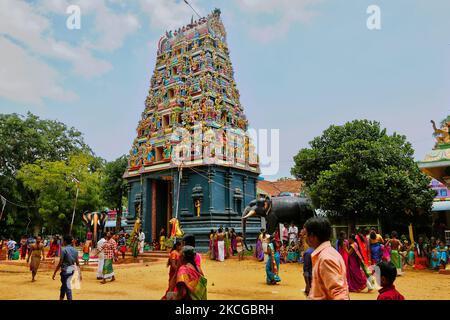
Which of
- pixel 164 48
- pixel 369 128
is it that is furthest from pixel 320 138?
pixel 164 48

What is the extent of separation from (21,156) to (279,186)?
27.3 metres

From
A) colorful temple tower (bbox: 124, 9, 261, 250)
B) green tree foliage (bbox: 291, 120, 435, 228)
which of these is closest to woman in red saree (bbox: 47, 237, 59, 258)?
colorful temple tower (bbox: 124, 9, 261, 250)

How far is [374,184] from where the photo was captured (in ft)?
53.6

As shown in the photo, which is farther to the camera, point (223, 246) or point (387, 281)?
point (223, 246)

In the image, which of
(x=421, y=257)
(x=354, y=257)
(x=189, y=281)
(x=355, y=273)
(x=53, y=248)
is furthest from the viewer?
(x=53, y=248)

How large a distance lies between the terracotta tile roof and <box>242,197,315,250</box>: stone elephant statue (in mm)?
19439

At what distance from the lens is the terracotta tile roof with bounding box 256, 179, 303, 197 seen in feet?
130

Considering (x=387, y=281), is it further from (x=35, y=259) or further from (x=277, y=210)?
(x=277, y=210)

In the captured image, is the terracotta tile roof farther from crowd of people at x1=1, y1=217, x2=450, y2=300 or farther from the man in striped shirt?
the man in striped shirt

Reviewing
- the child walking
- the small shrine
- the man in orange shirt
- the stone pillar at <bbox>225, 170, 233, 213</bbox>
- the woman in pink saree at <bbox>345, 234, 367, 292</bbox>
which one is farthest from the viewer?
the stone pillar at <bbox>225, 170, 233, 213</bbox>

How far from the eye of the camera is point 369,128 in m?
20.3

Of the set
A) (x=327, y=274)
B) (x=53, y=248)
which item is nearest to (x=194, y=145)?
(x=53, y=248)

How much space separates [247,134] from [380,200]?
35.5 ft
